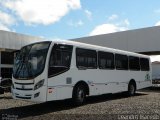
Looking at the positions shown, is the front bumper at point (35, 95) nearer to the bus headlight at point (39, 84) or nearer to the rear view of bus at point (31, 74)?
the rear view of bus at point (31, 74)

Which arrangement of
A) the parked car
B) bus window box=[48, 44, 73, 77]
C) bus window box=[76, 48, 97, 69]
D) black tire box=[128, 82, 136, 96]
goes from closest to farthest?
bus window box=[48, 44, 73, 77]
bus window box=[76, 48, 97, 69]
black tire box=[128, 82, 136, 96]
the parked car

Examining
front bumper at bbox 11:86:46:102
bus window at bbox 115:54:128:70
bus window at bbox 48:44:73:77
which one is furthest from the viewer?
bus window at bbox 115:54:128:70

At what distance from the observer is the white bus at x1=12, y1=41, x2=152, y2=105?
12.4 metres

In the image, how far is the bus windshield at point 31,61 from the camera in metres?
12.4

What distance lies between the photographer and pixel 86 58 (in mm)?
14781

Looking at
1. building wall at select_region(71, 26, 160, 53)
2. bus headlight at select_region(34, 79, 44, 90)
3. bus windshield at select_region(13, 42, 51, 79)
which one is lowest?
bus headlight at select_region(34, 79, 44, 90)

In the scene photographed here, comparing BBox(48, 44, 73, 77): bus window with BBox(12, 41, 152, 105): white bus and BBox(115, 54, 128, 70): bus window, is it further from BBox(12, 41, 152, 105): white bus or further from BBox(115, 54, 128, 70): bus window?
BBox(115, 54, 128, 70): bus window

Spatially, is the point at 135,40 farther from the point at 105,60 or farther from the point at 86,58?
the point at 86,58

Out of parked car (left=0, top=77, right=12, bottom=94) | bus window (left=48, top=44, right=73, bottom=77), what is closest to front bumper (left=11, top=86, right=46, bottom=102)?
bus window (left=48, top=44, right=73, bottom=77)

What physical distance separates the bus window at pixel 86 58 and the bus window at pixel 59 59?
0.69 metres

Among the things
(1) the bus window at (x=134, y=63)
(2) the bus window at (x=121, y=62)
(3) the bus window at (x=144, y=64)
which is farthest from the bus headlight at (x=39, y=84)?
(3) the bus window at (x=144, y=64)

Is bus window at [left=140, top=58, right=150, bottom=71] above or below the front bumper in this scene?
above

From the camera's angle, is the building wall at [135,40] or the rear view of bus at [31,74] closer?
the rear view of bus at [31,74]

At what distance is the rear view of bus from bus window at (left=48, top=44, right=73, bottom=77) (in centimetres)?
31
